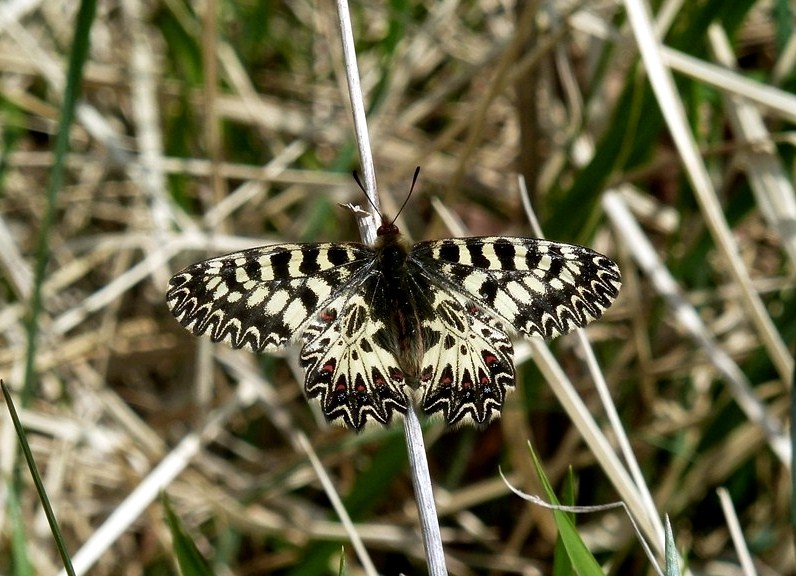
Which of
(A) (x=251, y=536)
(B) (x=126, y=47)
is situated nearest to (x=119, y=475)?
(A) (x=251, y=536)

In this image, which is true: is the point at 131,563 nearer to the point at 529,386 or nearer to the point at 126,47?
the point at 529,386

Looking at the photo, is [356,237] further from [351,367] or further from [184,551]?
[184,551]

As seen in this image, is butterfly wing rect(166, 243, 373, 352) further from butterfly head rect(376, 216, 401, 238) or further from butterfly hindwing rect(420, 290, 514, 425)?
butterfly hindwing rect(420, 290, 514, 425)

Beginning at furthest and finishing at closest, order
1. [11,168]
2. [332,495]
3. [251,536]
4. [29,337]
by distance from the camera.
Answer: [11,168] < [251,536] < [29,337] < [332,495]

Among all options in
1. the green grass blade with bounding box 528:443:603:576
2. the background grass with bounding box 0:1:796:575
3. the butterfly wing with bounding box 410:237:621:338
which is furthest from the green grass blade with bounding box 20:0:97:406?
the green grass blade with bounding box 528:443:603:576

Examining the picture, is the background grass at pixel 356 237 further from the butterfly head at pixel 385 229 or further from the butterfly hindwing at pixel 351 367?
the butterfly head at pixel 385 229

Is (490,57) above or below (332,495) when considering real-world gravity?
above

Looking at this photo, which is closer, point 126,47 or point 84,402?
point 84,402
